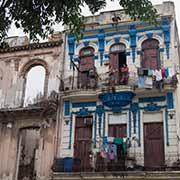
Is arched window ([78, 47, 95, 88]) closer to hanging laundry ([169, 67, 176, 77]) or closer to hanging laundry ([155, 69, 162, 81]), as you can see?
hanging laundry ([155, 69, 162, 81])

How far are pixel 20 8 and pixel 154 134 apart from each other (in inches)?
409

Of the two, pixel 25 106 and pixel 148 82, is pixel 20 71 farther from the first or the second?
pixel 148 82

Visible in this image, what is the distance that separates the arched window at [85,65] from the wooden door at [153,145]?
4.02 meters

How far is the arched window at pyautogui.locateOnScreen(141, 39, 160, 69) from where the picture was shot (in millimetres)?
19047

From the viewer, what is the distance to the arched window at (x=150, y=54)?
19047 millimetres

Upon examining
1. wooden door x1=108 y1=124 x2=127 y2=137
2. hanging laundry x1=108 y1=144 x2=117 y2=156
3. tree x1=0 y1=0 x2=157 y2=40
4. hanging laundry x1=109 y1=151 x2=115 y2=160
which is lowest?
hanging laundry x1=109 y1=151 x2=115 y2=160

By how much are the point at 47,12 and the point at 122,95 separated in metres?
9.06

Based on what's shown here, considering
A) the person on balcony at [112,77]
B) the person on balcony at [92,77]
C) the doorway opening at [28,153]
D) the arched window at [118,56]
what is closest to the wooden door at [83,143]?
the person on balcony at [92,77]

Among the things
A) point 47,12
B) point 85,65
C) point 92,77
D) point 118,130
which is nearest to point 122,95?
point 118,130

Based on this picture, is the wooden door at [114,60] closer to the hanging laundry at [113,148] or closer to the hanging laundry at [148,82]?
the hanging laundry at [148,82]

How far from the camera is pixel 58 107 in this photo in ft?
62.9

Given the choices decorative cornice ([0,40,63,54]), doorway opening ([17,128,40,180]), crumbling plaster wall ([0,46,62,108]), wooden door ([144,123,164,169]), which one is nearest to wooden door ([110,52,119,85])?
crumbling plaster wall ([0,46,62,108])

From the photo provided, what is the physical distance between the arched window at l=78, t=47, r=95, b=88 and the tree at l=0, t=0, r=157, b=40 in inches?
371

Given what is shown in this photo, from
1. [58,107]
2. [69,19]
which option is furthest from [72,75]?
[69,19]
